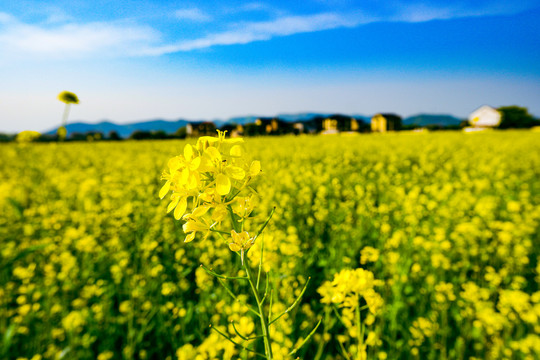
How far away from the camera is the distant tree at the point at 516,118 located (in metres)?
37.1

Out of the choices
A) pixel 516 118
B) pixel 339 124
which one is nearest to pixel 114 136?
pixel 339 124

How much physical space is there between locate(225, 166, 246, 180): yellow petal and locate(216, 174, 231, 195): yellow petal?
0.02m

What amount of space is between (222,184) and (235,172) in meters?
0.05

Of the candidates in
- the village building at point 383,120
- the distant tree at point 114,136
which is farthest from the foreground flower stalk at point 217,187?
the village building at point 383,120

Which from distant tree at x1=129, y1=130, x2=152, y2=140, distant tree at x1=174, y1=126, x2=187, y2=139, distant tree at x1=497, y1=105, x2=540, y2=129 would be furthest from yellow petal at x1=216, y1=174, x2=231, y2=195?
distant tree at x1=497, y1=105, x2=540, y2=129

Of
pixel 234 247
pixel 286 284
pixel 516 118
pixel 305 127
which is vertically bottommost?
pixel 286 284

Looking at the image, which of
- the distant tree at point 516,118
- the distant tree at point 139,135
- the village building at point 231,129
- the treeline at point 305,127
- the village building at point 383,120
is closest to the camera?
the village building at point 231,129

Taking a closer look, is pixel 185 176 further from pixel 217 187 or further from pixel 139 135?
pixel 139 135

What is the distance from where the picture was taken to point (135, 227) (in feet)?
10.9

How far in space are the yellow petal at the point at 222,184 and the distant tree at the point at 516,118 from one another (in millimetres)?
45927

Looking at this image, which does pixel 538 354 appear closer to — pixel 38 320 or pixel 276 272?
pixel 276 272

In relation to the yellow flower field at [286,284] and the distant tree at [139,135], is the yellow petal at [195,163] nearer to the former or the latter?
the yellow flower field at [286,284]

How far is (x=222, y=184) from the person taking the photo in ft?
2.12

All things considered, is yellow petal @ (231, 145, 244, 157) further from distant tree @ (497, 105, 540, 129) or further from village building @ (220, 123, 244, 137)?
distant tree @ (497, 105, 540, 129)
